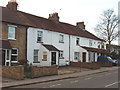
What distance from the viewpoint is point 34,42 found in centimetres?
2616

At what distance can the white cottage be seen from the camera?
2627 cm

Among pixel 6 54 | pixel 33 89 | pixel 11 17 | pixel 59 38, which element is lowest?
pixel 33 89

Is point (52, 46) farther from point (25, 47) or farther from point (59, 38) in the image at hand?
point (25, 47)

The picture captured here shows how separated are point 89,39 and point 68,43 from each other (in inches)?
322

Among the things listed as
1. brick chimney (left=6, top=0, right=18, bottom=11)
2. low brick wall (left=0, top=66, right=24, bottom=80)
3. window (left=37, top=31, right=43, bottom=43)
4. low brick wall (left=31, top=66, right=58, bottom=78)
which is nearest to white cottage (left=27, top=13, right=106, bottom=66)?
window (left=37, top=31, right=43, bottom=43)

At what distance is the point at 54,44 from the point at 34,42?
14.4 ft

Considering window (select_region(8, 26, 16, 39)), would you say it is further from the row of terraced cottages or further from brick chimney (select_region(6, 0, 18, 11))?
brick chimney (select_region(6, 0, 18, 11))

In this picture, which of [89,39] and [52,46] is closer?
[52,46]

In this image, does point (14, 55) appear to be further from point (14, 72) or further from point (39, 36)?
point (14, 72)

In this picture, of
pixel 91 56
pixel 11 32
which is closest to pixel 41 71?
pixel 11 32

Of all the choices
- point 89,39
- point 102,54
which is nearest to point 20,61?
point 89,39

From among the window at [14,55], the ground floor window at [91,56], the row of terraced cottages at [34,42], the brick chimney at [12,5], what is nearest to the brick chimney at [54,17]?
the row of terraced cottages at [34,42]

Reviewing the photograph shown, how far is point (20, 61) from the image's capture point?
76.3ft

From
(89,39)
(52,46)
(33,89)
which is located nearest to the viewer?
(33,89)
